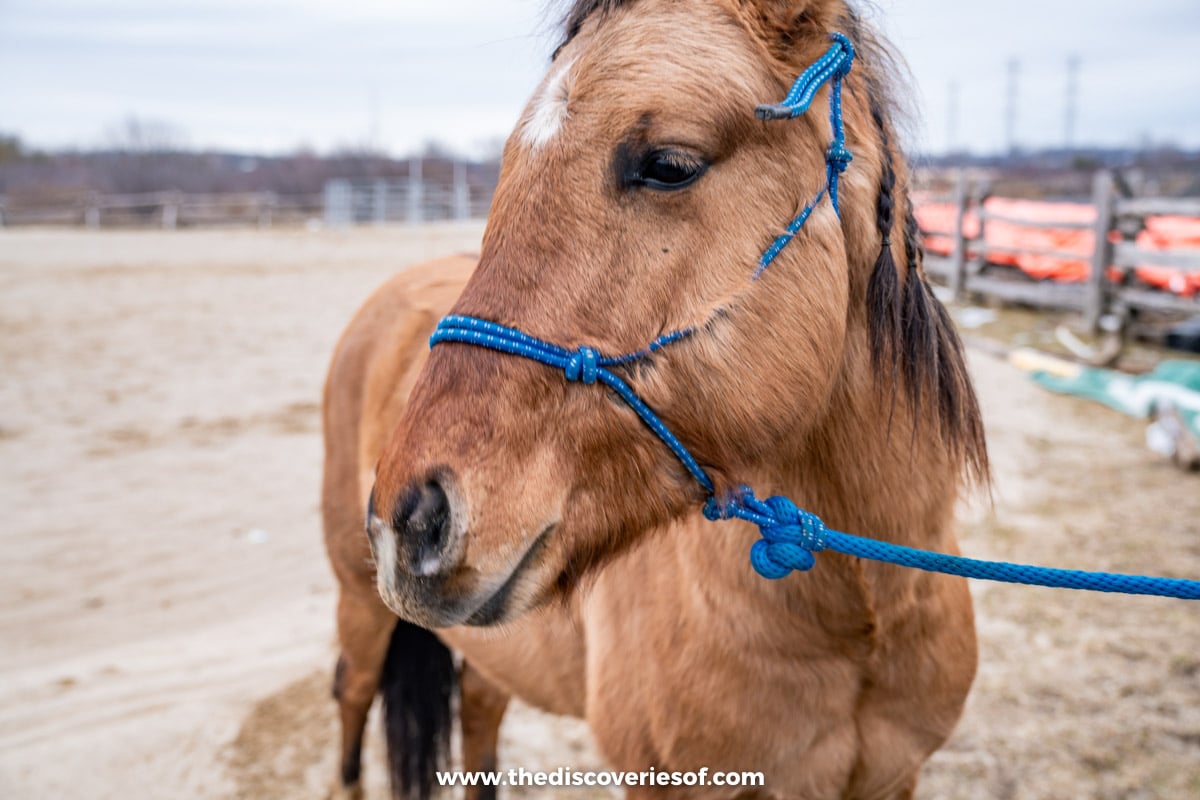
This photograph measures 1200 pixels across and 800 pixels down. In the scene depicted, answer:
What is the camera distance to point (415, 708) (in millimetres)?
3184

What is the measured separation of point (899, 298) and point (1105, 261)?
10664mm

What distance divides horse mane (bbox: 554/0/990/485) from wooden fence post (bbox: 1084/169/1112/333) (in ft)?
33.9

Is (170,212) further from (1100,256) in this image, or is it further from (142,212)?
(1100,256)

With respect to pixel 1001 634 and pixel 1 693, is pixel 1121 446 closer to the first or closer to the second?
pixel 1001 634

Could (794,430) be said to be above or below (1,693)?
above

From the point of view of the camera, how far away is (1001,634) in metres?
4.06

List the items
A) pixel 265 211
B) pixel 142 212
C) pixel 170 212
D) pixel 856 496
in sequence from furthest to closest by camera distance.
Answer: pixel 142 212 < pixel 265 211 < pixel 170 212 < pixel 856 496

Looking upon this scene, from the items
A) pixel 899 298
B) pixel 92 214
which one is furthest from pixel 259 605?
pixel 92 214

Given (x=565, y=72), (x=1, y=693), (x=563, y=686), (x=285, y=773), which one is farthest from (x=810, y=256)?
(x=1, y=693)

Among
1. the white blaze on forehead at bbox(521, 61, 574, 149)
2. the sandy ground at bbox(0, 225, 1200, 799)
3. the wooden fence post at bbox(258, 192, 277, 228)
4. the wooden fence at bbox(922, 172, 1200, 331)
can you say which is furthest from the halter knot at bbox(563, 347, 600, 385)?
the wooden fence post at bbox(258, 192, 277, 228)

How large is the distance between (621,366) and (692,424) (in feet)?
0.55

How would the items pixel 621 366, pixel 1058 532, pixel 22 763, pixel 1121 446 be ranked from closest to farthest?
pixel 621 366 → pixel 22 763 → pixel 1058 532 → pixel 1121 446

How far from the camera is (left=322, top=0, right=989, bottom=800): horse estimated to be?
4.11ft

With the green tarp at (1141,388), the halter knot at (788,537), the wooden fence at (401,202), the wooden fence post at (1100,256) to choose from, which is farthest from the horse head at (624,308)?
the wooden fence at (401,202)
